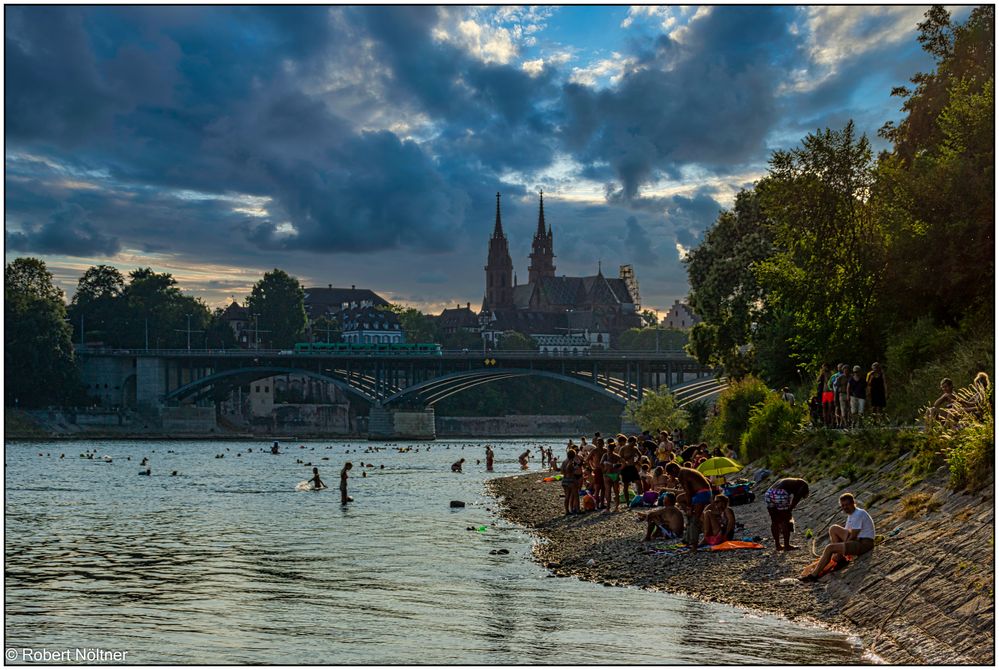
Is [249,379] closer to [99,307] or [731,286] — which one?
[99,307]

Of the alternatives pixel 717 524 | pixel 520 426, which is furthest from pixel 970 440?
pixel 520 426

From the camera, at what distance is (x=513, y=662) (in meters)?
15.7

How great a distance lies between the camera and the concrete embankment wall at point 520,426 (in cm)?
15000

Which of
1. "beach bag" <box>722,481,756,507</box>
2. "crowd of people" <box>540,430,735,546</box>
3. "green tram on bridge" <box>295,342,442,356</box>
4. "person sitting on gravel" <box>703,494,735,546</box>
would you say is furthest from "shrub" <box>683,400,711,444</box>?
"green tram on bridge" <box>295,342,442,356</box>

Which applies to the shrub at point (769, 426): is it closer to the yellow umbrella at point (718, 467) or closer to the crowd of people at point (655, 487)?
the crowd of people at point (655, 487)

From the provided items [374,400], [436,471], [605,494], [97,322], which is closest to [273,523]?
[605,494]

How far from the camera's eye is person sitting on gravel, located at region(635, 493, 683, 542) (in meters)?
25.0

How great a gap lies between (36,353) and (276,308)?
5022 centimetres

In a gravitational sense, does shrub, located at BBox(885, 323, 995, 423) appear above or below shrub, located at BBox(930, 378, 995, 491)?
above

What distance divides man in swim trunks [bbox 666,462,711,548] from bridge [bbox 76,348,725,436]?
69.6 m

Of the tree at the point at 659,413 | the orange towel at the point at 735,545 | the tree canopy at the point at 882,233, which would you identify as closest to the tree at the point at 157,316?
the tree at the point at 659,413

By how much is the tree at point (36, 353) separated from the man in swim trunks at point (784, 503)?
389 ft

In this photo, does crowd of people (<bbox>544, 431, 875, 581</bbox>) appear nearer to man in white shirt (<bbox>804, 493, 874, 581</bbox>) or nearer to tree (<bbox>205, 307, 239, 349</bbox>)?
man in white shirt (<bbox>804, 493, 874, 581</bbox>)

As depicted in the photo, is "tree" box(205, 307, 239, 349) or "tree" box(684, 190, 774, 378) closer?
"tree" box(684, 190, 774, 378)
